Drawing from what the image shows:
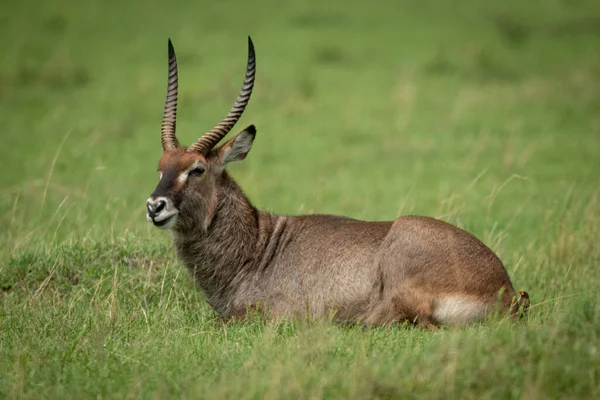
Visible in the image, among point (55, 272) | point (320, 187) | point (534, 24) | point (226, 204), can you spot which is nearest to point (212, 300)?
point (226, 204)

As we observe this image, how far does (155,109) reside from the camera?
14.9 meters

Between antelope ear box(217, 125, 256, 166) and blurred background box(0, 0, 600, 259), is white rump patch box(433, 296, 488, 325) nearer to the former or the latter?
antelope ear box(217, 125, 256, 166)

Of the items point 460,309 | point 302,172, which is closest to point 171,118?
point 460,309

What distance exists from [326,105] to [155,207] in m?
9.75

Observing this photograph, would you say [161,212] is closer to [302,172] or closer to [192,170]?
[192,170]

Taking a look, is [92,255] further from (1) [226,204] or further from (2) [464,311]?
(2) [464,311]

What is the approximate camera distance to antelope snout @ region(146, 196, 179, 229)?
18.8 ft

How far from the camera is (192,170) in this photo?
612cm

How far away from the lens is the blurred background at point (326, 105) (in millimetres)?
10750

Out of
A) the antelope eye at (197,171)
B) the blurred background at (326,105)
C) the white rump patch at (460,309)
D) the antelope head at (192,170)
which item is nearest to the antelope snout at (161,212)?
the antelope head at (192,170)

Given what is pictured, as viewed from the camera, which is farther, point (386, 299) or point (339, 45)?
point (339, 45)

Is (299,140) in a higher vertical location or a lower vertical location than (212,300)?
higher

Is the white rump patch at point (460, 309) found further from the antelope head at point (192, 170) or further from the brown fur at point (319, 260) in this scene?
the antelope head at point (192, 170)

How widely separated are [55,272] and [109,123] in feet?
25.9
